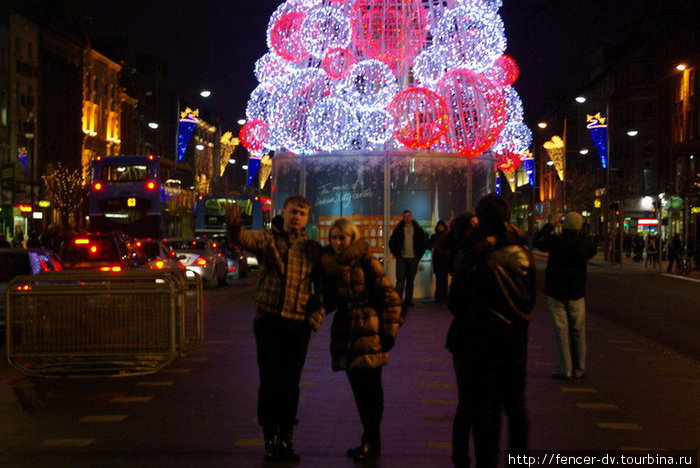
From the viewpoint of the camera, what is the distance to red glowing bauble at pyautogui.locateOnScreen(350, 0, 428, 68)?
A: 752 inches

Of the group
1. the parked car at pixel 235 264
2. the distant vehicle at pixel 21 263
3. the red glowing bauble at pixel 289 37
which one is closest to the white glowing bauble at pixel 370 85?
the red glowing bauble at pixel 289 37

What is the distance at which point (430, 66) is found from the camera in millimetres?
19859

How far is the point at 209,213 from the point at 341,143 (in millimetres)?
27831

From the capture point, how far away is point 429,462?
6.76m

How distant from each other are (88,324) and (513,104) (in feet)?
41.0

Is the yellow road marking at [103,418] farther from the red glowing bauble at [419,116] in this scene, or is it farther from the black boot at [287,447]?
the red glowing bauble at [419,116]

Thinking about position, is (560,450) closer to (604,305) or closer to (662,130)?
(604,305)

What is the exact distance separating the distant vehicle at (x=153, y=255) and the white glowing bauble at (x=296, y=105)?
3907mm

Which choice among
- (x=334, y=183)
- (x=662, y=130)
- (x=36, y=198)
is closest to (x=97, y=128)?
(x=36, y=198)

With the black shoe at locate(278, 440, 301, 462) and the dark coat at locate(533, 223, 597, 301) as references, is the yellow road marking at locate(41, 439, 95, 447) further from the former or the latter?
the dark coat at locate(533, 223, 597, 301)

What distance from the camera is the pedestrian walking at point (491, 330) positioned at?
19.4 ft

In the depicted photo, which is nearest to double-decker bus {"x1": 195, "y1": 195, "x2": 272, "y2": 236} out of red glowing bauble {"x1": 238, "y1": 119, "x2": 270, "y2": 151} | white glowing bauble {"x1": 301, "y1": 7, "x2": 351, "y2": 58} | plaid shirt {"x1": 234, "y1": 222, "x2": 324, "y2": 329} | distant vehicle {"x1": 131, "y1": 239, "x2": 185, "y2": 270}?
distant vehicle {"x1": 131, "y1": 239, "x2": 185, "y2": 270}

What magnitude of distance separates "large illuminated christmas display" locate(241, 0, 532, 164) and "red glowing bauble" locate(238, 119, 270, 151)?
53 centimetres

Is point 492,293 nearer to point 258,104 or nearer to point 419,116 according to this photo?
point 419,116
